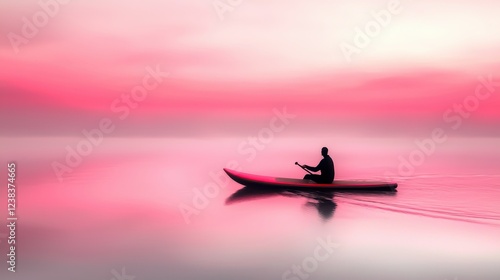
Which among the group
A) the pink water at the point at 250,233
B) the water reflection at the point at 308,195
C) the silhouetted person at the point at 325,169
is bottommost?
the pink water at the point at 250,233

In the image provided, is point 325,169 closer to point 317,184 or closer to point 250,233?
point 317,184

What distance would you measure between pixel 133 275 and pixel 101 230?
1700 mm

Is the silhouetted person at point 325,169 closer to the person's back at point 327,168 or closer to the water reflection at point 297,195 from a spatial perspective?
the person's back at point 327,168

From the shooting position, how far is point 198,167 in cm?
1422

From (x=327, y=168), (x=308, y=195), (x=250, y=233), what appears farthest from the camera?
(x=308, y=195)

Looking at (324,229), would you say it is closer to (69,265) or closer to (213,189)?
(69,265)

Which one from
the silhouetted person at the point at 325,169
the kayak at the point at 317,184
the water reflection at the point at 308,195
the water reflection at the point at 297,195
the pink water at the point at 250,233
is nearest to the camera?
the pink water at the point at 250,233

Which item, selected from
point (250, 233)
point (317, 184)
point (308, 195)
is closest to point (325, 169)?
point (317, 184)

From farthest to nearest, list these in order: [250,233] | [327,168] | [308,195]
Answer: [308,195], [327,168], [250,233]

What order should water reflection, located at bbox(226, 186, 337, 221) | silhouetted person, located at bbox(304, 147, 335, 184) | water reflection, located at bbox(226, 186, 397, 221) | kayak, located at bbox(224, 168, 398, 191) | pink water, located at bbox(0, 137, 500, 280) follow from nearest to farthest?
pink water, located at bbox(0, 137, 500, 280), water reflection, located at bbox(226, 186, 337, 221), water reflection, located at bbox(226, 186, 397, 221), silhouetted person, located at bbox(304, 147, 335, 184), kayak, located at bbox(224, 168, 398, 191)

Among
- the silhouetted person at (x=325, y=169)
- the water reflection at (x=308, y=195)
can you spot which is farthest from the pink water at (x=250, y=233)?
the silhouetted person at (x=325, y=169)

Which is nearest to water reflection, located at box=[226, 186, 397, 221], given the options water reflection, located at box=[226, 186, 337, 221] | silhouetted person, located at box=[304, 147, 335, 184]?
water reflection, located at box=[226, 186, 337, 221]

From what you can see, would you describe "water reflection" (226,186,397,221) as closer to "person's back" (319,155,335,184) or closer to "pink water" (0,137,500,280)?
"pink water" (0,137,500,280)

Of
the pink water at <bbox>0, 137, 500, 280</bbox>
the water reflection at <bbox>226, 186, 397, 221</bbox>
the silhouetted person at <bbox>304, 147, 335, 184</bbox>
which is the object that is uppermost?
the silhouetted person at <bbox>304, 147, 335, 184</bbox>
